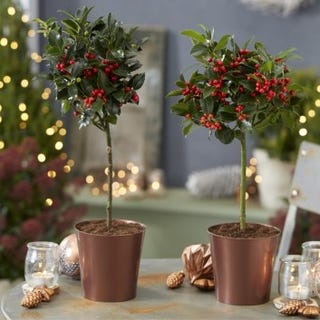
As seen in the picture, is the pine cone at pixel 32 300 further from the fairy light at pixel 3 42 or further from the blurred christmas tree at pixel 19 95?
the fairy light at pixel 3 42

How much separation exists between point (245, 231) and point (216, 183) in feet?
6.91

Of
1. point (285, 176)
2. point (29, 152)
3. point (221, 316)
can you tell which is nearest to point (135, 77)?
point (221, 316)

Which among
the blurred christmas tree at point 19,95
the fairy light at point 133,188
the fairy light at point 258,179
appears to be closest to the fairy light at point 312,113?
the fairy light at point 258,179

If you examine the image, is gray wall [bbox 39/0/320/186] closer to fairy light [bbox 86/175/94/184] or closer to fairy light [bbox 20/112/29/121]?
fairy light [bbox 86/175/94/184]

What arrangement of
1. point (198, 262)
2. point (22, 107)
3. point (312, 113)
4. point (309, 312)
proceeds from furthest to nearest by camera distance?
point (22, 107), point (312, 113), point (198, 262), point (309, 312)

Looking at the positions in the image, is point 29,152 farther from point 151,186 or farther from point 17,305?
point 17,305

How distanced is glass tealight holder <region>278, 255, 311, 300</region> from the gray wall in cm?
226

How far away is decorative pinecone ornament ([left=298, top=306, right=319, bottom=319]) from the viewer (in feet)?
5.33

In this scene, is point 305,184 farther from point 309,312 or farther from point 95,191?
point 95,191

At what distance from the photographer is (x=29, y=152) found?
136 inches

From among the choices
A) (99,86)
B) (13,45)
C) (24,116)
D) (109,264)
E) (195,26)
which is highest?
(195,26)

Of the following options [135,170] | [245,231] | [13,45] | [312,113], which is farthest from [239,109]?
[135,170]

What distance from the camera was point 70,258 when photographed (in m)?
1.90

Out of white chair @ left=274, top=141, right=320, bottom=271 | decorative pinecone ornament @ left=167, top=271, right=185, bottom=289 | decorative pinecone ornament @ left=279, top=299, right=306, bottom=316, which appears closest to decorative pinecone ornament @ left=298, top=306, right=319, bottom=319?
decorative pinecone ornament @ left=279, top=299, right=306, bottom=316
